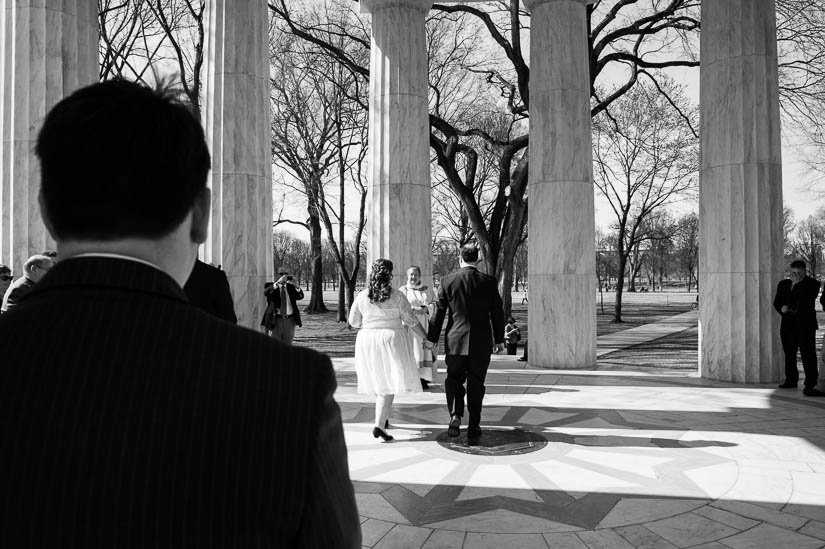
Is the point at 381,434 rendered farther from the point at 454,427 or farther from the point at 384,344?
the point at 384,344

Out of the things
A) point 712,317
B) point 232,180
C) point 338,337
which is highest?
point 232,180

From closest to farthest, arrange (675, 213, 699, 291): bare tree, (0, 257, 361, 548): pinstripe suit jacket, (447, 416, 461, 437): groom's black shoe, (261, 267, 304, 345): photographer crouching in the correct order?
(0, 257, 361, 548): pinstripe suit jacket < (447, 416, 461, 437): groom's black shoe < (261, 267, 304, 345): photographer crouching < (675, 213, 699, 291): bare tree

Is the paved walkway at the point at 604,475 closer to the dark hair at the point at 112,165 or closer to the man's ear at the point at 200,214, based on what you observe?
the man's ear at the point at 200,214

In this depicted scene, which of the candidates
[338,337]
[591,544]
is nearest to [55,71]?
[591,544]

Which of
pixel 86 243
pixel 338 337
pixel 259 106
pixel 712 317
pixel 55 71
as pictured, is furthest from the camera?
pixel 338 337

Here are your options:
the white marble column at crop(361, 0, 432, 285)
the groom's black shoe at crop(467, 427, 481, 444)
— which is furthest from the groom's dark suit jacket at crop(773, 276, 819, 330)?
the white marble column at crop(361, 0, 432, 285)

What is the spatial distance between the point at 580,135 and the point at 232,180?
8.08 metres

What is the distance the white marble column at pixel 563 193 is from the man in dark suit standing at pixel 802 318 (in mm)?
3955

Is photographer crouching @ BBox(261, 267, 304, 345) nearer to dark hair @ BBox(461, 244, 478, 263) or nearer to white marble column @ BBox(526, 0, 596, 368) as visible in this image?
white marble column @ BBox(526, 0, 596, 368)

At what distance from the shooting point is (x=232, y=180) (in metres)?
13.0

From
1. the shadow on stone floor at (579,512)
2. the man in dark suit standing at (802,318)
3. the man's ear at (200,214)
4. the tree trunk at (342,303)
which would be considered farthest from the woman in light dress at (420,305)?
the tree trunk at (342,303)

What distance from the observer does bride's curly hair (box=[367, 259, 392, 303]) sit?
7469 millimetres

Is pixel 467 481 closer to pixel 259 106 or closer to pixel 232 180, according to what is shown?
pixel 232 180

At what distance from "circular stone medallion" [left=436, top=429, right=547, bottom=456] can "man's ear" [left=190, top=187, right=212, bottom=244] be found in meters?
6.16
